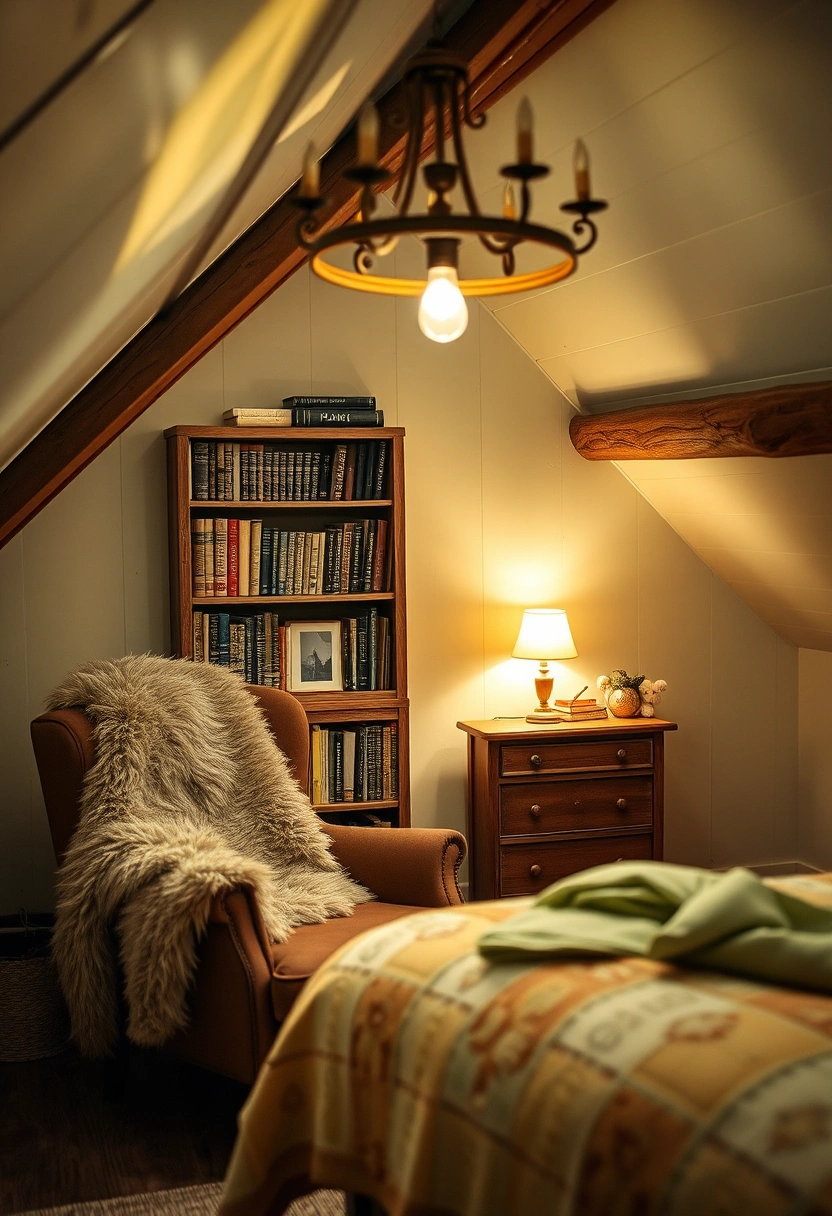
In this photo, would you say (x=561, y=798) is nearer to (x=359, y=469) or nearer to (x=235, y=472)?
(x=359, y=469)

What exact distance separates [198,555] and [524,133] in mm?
2528

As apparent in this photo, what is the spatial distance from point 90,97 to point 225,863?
2139mm

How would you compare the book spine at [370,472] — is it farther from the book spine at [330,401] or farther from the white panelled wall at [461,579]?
the white panelled wall at [461,579]

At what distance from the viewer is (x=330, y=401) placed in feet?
12.6

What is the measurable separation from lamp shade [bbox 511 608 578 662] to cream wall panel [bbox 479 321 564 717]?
0.22 metres

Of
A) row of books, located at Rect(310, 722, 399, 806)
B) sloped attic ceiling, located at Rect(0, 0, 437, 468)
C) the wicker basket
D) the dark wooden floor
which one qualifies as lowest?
the dark wooden floor

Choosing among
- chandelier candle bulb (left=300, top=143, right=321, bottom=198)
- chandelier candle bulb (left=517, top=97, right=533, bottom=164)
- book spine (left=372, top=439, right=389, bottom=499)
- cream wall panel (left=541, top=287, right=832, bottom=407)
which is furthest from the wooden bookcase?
chandelier candle bulb (left=517, top=97, right=533, bottom=164)

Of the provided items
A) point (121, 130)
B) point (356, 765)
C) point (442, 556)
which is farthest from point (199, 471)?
point (121, 130)

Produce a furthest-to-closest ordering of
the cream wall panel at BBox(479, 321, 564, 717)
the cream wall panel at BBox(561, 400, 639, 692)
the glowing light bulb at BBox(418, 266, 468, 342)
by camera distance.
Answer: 1. the cream wall panel at BBox(561, 400, 639, 692)
2. the cream wall panel at BBox(479, 321, 564, 717)
3. the glowing light bulb at BBox(418, 266, 468, 342)

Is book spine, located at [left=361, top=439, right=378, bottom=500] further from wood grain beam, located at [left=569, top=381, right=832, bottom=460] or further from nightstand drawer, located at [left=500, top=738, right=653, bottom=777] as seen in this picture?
nightstand drawer, located at [left=500, top=738, right=653, bottom=777]

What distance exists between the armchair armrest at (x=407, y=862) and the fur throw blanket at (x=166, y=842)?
6 centimetres

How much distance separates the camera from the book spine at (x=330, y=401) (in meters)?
3.82

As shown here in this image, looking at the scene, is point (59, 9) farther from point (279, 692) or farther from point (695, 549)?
point (695, 549)

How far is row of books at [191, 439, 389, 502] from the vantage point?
12.3ft
